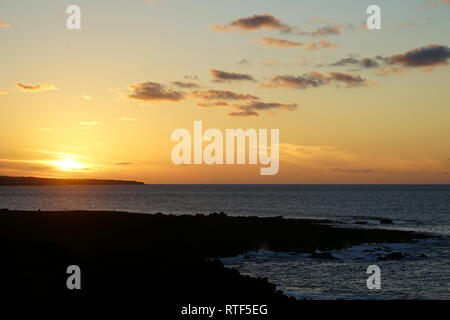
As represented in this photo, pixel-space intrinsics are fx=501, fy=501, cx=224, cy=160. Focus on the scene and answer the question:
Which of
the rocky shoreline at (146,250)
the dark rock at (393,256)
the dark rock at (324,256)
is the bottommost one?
the dark rock at (393,256)

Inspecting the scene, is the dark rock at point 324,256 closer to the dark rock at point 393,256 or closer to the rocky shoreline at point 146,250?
the rocky shoreline at point 146,250

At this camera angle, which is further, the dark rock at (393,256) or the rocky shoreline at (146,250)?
the dark rock at (393,256)

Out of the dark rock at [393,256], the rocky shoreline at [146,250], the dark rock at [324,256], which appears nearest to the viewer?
the rocky shoreline at [146,250]

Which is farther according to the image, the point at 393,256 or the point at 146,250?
the point at 393,256

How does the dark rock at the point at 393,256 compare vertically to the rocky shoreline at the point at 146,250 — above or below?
below

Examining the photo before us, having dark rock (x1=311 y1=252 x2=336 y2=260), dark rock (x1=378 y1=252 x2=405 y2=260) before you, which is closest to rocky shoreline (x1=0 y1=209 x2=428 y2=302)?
dark rock (x1=311 y1=252 x2=336 y2=260)

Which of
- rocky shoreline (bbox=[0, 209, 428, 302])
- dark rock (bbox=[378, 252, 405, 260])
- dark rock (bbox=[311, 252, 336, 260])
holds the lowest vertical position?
dark rock (bbox=[378, 252, 405, 260])

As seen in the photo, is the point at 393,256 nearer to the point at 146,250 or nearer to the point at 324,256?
the point at 324,256

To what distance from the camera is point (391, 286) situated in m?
36.3

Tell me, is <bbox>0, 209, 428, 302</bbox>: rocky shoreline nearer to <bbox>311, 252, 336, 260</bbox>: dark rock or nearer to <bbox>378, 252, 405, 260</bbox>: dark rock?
<bbox>311, 252, 336, 260</bbox>: dark rock

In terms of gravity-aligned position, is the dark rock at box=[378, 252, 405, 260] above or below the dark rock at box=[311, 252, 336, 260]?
below

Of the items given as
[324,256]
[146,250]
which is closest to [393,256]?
[324,256]

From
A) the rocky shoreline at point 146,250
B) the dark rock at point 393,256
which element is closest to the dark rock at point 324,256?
the rocky shoreline at point 146,250
